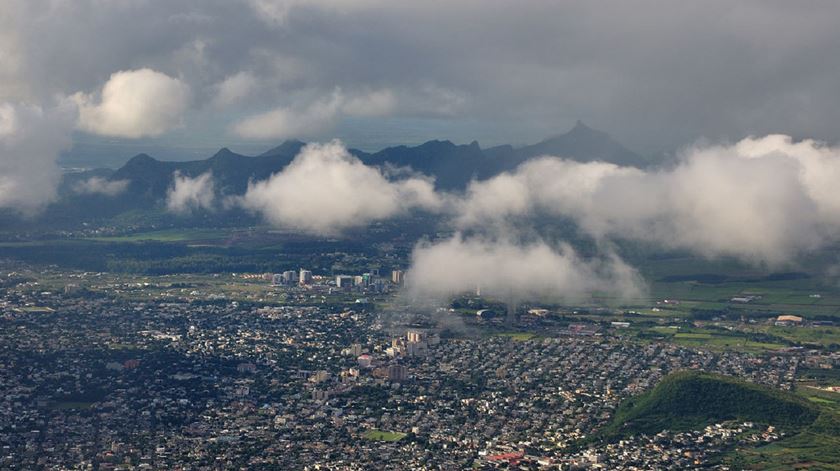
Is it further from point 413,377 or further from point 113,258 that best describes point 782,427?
point 113,258

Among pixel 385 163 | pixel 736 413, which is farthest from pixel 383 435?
pixel 385 163

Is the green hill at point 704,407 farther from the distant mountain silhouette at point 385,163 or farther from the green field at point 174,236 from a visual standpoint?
the distant mountain silhouette at point 385,163

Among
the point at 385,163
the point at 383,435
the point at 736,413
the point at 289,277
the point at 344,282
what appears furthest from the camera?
the point at 385,163

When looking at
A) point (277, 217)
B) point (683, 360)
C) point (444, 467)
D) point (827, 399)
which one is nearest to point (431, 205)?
point (277, 217)

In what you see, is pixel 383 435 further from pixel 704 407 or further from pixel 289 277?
pixel 289 277

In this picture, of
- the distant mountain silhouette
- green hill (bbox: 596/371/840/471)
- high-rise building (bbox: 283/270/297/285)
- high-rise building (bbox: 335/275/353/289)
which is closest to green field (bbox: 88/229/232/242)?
the distant mountain silhouette

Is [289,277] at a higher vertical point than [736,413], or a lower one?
higher
